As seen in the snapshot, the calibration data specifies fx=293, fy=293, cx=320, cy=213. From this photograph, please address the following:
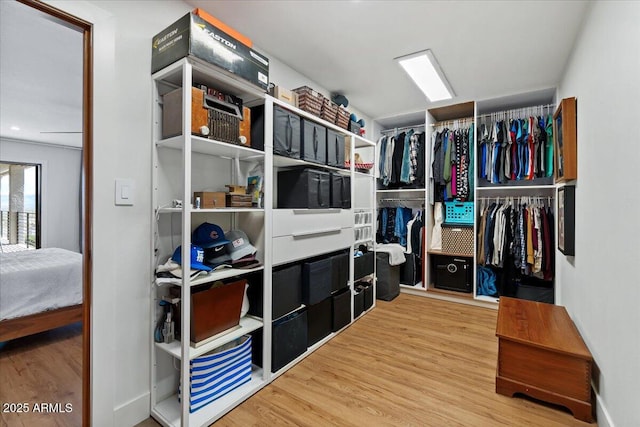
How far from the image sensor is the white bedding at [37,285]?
2510 mm

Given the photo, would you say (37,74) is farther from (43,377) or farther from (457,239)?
(457,239)

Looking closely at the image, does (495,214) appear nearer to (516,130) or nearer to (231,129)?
(516,130)

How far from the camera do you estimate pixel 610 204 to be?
4.99 ft

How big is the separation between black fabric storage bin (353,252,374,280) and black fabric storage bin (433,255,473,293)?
3.76ft

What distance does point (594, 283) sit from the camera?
1.78 meters

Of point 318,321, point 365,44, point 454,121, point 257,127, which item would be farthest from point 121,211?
point 454,121

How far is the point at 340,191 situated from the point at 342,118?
0.72 metres

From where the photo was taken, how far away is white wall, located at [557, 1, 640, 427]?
4.05 feet

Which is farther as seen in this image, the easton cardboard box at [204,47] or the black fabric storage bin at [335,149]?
the black fabric storage bin at [335,149]

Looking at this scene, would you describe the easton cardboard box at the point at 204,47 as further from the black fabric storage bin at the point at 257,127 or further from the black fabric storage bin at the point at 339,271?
the black fabric storage bin at the point at 339,271

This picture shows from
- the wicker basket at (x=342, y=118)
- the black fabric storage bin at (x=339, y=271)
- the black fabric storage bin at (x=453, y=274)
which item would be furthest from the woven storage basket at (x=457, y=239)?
the wicker basket at (x=342, y=118)

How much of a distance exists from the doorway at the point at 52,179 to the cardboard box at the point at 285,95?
41.1 inches

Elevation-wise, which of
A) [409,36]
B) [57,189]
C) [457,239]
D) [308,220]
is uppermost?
[409,36]

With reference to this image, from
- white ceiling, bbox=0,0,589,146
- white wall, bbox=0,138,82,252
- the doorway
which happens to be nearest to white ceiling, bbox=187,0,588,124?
white ceiling, bbox=0,0,589,146
